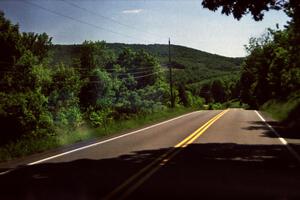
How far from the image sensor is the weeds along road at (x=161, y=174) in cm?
870

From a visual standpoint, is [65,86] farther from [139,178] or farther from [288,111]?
[139,178]

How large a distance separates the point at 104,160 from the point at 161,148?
12.1 feet

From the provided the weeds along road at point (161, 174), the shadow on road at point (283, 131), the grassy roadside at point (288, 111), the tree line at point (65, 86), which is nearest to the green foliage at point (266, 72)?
the grassy roadside at point (288, 111)

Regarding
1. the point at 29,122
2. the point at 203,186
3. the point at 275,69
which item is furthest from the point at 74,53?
the point at 203,186

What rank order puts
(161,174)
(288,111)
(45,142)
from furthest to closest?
(288,111)
(45,142)
(161,174)

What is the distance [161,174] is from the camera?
10906 mm

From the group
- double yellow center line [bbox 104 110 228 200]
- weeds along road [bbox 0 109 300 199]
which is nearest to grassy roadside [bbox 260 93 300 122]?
weeds along road [bbox 0 109 300 199]

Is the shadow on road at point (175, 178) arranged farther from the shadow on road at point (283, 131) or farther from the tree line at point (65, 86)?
the tree line at point (65, 86)

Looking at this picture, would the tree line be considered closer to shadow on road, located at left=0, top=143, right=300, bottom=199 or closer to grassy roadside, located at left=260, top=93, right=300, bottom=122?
shadow on road, located at left=0, top=143, right=300, bottom=199

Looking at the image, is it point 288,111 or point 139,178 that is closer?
point 139,178

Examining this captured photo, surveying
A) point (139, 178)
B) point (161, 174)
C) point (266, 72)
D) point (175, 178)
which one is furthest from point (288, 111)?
point (266, 72)

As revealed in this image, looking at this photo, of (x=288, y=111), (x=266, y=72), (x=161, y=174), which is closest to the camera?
(x=161, y=174)

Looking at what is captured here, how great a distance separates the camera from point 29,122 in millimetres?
45625

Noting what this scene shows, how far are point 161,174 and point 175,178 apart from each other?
681 millimetres
